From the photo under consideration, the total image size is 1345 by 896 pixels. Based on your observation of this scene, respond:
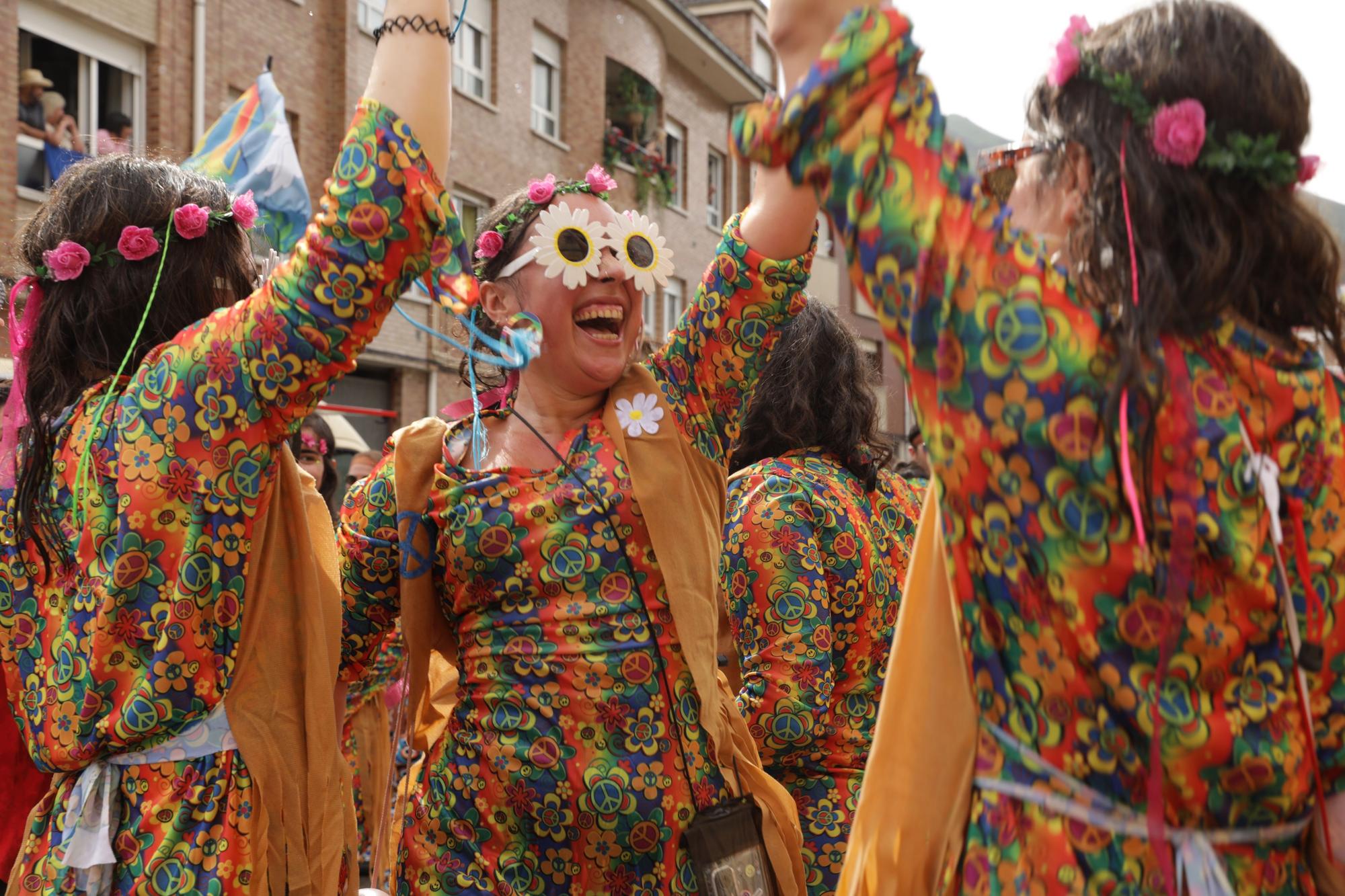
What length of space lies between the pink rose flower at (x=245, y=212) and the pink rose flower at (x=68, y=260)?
0.25m

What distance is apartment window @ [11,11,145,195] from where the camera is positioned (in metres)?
11.8

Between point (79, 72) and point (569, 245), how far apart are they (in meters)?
11.6

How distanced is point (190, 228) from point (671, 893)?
4.95 feet

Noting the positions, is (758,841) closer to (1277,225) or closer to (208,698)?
(208,698)

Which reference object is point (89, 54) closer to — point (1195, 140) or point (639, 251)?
point (639, 251)

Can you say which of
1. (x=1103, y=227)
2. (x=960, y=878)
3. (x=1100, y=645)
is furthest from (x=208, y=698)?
(x=1103, y=227)

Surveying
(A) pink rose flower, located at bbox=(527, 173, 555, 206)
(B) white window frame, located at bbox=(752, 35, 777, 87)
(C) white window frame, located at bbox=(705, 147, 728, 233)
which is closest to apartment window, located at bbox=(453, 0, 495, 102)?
(C) white window frame, located at bbox=(705, 147, 728, 233)

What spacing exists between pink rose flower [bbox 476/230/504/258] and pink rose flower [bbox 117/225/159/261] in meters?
0.98

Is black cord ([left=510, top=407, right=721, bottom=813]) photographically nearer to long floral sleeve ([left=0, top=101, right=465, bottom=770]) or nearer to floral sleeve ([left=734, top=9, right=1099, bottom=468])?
long floral sleeve ([left=0, top=101, right=465, bottom=770])

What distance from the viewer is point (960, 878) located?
1.65 m

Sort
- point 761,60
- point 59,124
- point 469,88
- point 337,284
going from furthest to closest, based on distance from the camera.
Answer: point 761,60
point 469,88
point 59,124
point 337,284

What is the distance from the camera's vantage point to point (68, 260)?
7.18 feet

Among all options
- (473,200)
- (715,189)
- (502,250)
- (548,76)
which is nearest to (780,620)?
(502,250)

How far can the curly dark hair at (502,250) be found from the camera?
3020 millimetres
